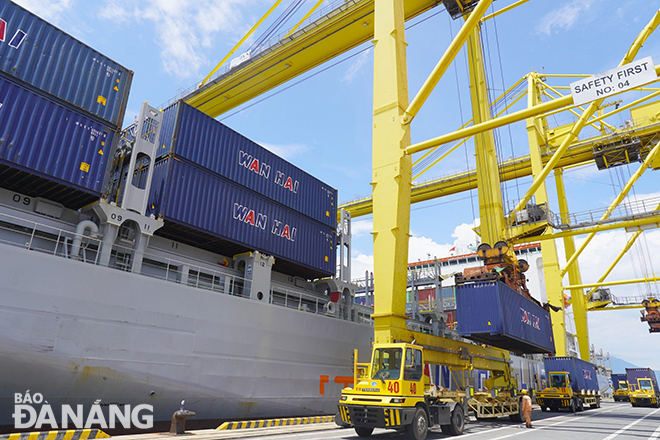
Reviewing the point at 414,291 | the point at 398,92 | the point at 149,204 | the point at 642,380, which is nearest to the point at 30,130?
the point at 149,204

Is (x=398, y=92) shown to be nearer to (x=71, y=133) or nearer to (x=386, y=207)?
(x=386, y=207)

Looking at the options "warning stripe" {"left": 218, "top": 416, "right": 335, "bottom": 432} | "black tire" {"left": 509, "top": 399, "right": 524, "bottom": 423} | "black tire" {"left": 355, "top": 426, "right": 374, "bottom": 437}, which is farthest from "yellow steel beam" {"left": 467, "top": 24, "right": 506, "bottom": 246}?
"black tire" {"left": 355, "top": 426, "right": 374, "bottom": 437}

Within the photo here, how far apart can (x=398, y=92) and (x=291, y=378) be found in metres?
10.1

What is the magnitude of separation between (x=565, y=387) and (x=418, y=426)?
15946 mm

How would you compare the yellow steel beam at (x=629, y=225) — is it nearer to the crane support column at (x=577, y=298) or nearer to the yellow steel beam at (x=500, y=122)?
the yellow steel beam at (x=500, y=122)

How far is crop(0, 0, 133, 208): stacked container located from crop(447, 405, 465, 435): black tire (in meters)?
11.0

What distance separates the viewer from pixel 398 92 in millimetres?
12914

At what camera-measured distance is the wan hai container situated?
30.3 ft

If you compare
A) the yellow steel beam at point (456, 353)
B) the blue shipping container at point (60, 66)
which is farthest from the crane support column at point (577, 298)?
the blue shipping container at point (60, 66)

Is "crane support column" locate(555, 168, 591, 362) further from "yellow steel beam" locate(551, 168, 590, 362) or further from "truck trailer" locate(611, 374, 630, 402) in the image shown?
"truck trailer" locate(611, 374, 630, 402)

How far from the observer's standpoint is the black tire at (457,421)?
10.5m

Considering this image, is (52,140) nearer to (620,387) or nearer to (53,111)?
(53,111)

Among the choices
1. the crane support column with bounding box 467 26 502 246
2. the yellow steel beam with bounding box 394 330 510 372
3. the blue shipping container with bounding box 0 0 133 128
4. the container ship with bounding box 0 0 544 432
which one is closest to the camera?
the container ship with bounding box 0 0 544 432

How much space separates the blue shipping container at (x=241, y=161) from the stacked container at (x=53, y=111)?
180 cm
